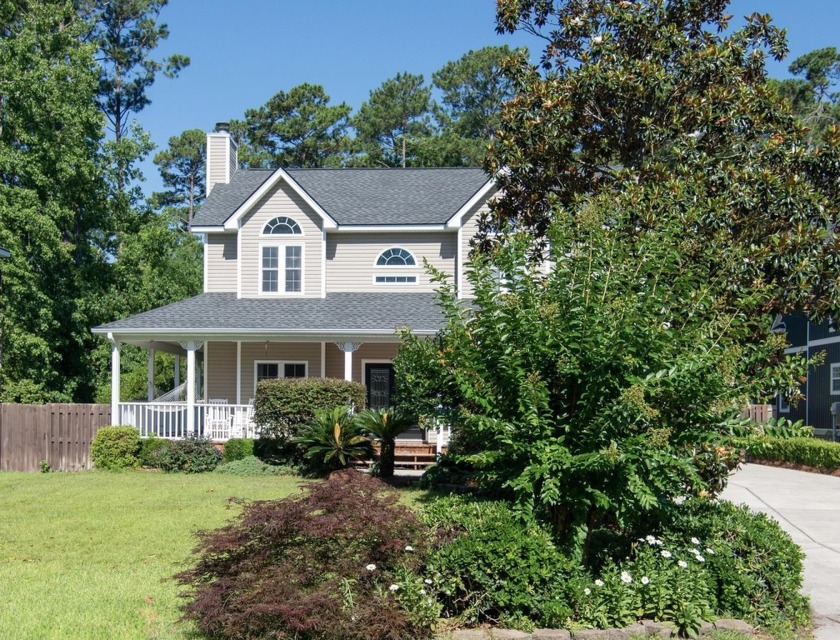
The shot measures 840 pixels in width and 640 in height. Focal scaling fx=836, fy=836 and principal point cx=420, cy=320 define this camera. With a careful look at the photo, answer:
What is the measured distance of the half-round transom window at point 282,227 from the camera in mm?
22219

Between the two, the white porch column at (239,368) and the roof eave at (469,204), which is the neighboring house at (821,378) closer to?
the roof eave at (469,204)

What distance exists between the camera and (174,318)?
20250mm

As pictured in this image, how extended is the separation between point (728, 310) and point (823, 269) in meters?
1.26

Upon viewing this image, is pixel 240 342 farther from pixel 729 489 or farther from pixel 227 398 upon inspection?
pixel 729 489

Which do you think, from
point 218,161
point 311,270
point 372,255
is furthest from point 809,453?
point 218,161

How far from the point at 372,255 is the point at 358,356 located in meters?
2.77

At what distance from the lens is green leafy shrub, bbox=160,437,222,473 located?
17.9 meters

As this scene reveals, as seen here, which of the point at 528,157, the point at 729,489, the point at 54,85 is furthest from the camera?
the point at 54,85

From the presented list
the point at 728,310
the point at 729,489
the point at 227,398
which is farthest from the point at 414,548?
the point at 227,398

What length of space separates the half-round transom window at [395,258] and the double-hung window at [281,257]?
2174 mm

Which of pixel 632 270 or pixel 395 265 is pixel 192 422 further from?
pixel 632 270

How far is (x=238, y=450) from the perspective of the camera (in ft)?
60.0

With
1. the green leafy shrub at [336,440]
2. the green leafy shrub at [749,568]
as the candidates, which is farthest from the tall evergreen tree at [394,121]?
the green leafy shrub at [749,568]

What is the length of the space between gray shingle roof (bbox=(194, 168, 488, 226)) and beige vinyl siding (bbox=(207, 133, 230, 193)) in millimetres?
365
